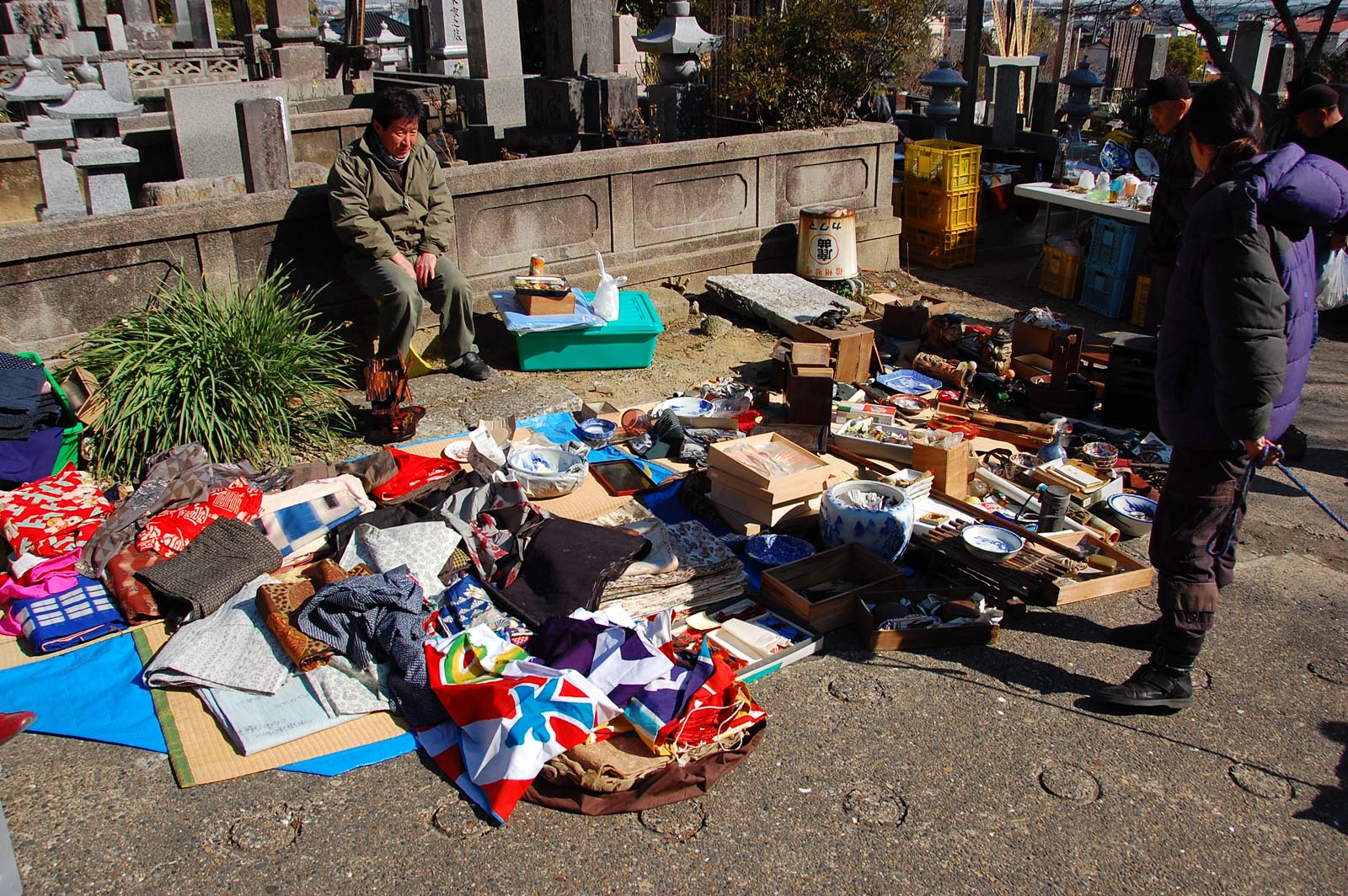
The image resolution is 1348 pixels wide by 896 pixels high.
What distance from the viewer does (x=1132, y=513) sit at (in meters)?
5.02

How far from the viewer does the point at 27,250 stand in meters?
5.36

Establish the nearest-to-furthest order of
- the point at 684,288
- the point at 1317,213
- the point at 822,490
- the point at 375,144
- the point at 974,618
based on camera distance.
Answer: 1. the point at 1317,213
2. the point at 974,618
3. the point at 822,490
4. the point at 375,144
5. the point at 684,288

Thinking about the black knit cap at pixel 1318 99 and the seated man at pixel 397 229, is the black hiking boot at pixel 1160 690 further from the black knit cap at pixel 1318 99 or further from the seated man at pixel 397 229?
the black knit cap at pixel 1318 99

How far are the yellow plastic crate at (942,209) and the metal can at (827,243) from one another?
4.94 ft

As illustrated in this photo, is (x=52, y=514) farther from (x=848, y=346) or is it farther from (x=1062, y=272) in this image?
(x=1062, y=272)

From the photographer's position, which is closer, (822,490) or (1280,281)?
(1280,281)

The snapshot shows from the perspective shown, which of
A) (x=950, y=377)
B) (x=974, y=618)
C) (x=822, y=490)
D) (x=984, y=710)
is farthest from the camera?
(x=950, y=377)

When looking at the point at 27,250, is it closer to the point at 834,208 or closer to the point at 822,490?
the point at 822,490

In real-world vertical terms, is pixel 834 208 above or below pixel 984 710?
above

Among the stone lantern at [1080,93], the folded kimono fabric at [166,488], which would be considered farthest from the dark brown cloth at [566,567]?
the stone lantern at [1080,93]

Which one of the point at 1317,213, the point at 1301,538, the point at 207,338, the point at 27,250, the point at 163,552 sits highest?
the point at 1317,213

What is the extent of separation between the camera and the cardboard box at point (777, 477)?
468 centimetres

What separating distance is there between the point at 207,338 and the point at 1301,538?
222 inches

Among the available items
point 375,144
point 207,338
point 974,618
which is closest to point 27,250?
point 207,338
